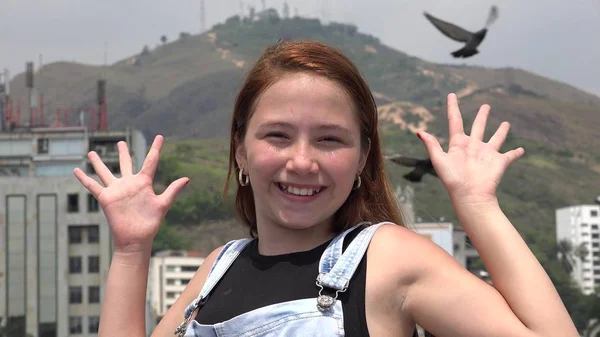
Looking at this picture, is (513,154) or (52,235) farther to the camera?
(52,235)

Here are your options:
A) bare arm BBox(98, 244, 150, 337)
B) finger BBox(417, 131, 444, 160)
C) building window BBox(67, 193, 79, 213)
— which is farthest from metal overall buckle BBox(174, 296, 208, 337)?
building window BBox(67, 193, 79, 213)

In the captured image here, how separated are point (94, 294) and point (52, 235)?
426cm

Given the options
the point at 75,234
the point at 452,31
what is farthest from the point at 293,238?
the point at 75,234

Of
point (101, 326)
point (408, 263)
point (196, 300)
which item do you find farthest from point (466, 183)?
point (101, 326)

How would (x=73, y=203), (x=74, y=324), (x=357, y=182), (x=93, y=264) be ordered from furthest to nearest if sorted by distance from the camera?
(x=93, y=264)
(x=73, y=203)
(x=74, y=324)
(x=357, y=182)

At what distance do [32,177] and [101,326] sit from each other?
61814 mm

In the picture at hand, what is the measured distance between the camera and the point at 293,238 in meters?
2.46

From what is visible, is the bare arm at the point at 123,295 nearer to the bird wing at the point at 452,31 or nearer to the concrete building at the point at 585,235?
the bird wing at the point at 452,31

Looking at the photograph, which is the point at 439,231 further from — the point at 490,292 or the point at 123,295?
the point at 490,292

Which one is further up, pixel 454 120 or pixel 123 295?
pixel 454 120

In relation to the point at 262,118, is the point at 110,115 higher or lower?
lower

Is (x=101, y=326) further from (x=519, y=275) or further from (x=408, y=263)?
(x=519, y=275)

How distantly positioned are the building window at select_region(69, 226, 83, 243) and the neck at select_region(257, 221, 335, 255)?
6013 centimetres

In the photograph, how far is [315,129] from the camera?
2379mm
